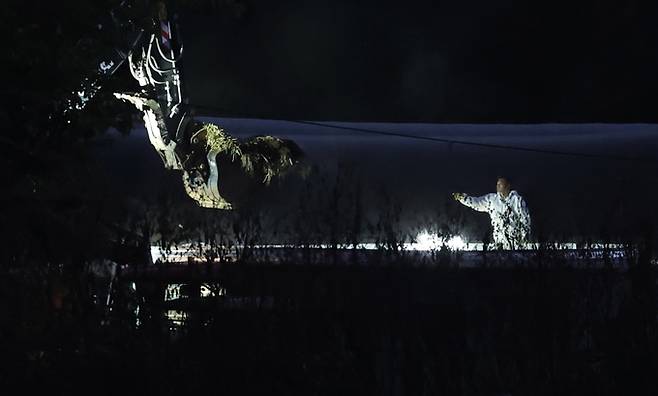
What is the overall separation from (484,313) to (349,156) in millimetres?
11014

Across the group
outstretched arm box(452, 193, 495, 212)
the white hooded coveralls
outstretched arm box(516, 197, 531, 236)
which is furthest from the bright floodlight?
outstretched arm box(452, 193, 495, 212)

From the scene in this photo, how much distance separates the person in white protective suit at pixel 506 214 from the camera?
621cm

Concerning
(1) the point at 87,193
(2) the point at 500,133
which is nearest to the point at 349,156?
(2) the point at 500,133

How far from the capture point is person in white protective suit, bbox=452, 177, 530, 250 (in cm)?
621

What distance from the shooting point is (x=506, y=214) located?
6.48 m

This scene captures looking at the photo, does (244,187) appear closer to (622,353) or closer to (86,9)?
(86,9)

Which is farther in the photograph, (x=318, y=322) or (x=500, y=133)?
(x=500, y=133)

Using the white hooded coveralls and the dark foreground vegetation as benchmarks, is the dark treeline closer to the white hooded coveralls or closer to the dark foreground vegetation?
the dark foreground vegetation

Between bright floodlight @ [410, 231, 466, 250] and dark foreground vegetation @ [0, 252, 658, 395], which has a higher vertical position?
bright floodlight @ [410, 231, 466, 250]

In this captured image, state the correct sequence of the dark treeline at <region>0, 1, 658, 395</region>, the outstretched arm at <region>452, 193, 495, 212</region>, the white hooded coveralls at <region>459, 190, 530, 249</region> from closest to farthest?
the dark treeline at <region>0, 1, 658, 395</region> → the white hooded coveralls at <region>459, 190, 530, 249</region> → the outstretched arm at <region>452, 193, 495, 212</region>

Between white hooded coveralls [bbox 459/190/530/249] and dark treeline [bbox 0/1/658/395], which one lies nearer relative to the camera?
dark treeline [bbox 0/1/658/395]

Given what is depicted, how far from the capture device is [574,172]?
15.7 m

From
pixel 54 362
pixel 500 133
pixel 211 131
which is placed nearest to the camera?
pixel 54 362

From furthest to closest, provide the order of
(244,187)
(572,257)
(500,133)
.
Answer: (500,133), (244,187), (572,257)
